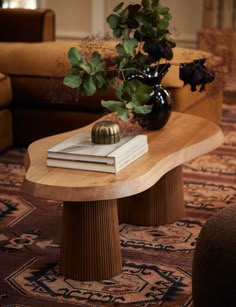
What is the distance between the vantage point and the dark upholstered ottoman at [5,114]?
440 cm

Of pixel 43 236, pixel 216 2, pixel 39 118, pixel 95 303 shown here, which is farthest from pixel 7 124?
pixel 216 2

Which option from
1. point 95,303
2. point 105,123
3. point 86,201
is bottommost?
point 95,303

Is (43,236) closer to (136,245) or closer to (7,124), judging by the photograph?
(136,245)

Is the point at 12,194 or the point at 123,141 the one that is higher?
the point at 123,141

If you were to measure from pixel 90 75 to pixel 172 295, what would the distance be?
862 mm

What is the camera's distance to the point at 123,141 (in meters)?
→ 2.86

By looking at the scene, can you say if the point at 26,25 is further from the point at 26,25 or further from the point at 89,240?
the point at 89,240

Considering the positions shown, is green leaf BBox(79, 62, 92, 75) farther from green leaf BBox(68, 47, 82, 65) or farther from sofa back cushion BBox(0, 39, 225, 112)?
sofa back cushion BBox(0, 39, 225, 112)

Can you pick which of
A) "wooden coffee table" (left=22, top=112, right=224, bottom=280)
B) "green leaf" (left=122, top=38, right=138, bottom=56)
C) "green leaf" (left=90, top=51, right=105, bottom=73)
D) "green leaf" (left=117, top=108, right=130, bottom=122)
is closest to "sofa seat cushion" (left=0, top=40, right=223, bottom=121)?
Answer: "wooden coffee table" (left=22, top=112, right=224, bottom=280)

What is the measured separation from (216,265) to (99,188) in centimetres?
65

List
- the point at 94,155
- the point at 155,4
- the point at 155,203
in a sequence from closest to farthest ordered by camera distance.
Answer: the point at 94,155, the point at 155,4, the point at 155,203

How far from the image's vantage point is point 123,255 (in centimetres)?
306

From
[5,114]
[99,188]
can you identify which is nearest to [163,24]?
[99,188]

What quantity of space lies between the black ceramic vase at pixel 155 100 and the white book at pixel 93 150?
0.32m
